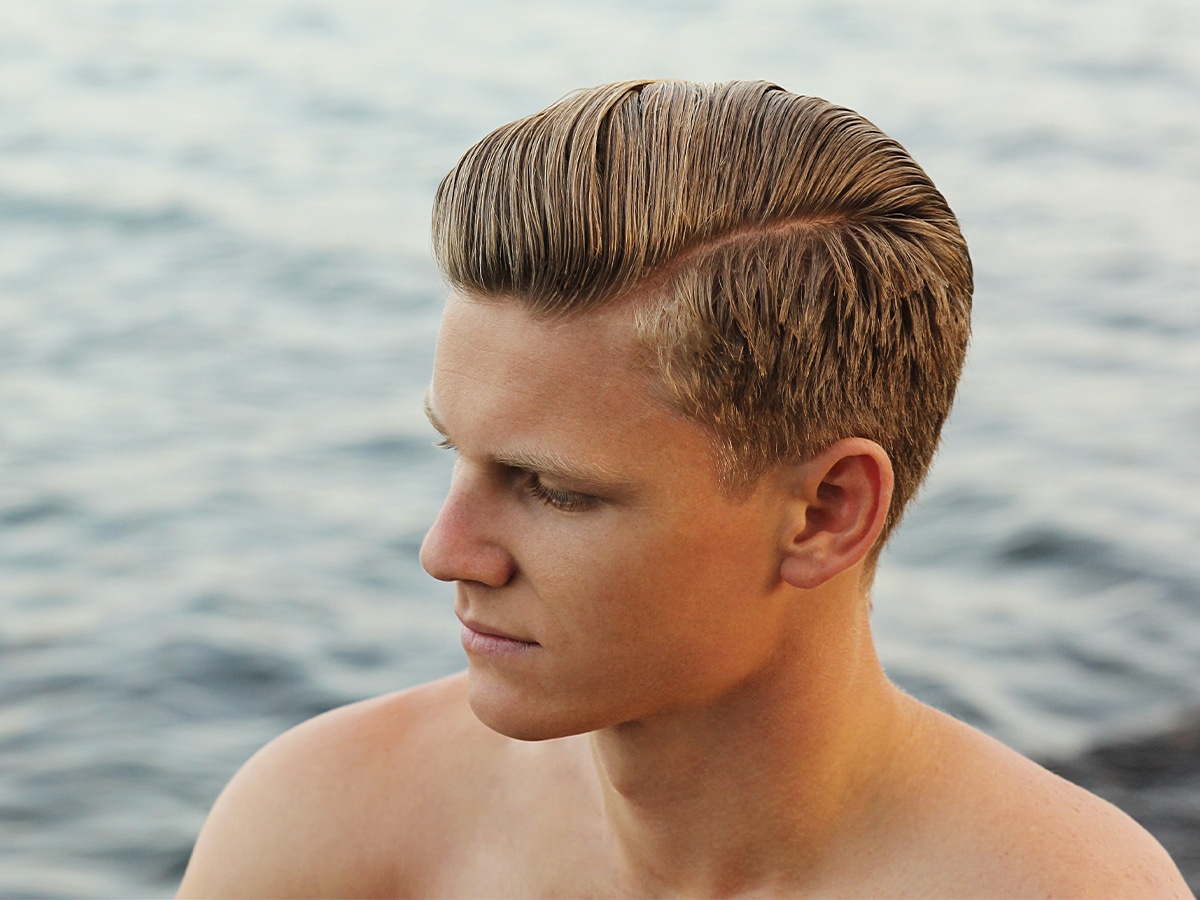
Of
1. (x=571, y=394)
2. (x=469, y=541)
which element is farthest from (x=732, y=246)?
(x=469, y=541)

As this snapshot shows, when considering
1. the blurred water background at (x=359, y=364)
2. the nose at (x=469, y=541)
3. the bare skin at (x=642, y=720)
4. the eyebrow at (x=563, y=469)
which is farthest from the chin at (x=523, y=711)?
the blurred water background at (x=359, y=364)

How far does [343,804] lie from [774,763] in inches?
26.7

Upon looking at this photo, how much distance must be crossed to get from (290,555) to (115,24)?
5632 mm

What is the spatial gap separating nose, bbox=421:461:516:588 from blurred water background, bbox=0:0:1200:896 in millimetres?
2303

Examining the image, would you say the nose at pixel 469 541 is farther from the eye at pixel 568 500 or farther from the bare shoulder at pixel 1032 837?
the bare shoulder at pixel 1032 837

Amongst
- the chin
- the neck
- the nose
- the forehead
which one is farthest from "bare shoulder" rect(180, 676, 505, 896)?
the forehead

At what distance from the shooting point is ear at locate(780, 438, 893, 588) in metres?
1.75

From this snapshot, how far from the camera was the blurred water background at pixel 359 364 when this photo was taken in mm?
4242

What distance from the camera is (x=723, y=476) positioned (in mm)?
1714

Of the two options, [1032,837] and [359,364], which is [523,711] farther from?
[359,364]

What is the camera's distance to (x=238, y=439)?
5426 millimetres

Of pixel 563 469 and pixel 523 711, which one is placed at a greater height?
pixel 563 469

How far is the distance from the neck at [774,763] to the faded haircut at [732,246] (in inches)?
10.5

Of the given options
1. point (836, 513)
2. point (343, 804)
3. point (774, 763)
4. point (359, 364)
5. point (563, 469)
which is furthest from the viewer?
point (359, 364)
